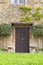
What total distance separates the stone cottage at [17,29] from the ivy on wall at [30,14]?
271mm

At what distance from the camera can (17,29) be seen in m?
18.0

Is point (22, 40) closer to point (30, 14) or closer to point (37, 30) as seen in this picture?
point (37, 30)

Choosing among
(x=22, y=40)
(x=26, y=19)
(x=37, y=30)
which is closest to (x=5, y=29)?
(x=26, y=19)

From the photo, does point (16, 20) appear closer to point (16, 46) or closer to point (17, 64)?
point (16, 46)

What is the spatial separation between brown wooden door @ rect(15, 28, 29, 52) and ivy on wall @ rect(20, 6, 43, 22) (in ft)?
2.71

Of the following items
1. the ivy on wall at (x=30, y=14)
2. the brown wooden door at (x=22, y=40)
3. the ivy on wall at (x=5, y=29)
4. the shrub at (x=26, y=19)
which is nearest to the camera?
the ivy on wall at (x=5, y=29)

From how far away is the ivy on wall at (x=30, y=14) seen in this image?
1761cm

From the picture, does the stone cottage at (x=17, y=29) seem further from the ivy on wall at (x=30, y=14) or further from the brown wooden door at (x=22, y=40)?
the ivy on wall at (x=30, y=14)

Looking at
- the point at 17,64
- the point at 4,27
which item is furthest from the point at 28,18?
the point at 17,64

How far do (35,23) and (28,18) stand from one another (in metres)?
0.56

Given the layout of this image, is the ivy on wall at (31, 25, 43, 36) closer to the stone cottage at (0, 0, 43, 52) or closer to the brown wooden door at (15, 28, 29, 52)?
the stone cottage at (0, 0, 43, 52)

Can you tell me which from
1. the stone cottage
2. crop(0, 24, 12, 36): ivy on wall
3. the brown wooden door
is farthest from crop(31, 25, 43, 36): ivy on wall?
crop(0, 24, 12, 36): ivy on wall

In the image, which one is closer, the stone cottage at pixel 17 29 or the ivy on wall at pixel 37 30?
the ivy on wall at pixel 37 30

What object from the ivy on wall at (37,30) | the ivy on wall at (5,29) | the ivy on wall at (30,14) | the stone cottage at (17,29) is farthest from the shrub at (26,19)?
the ivy on wall at (5,29)
